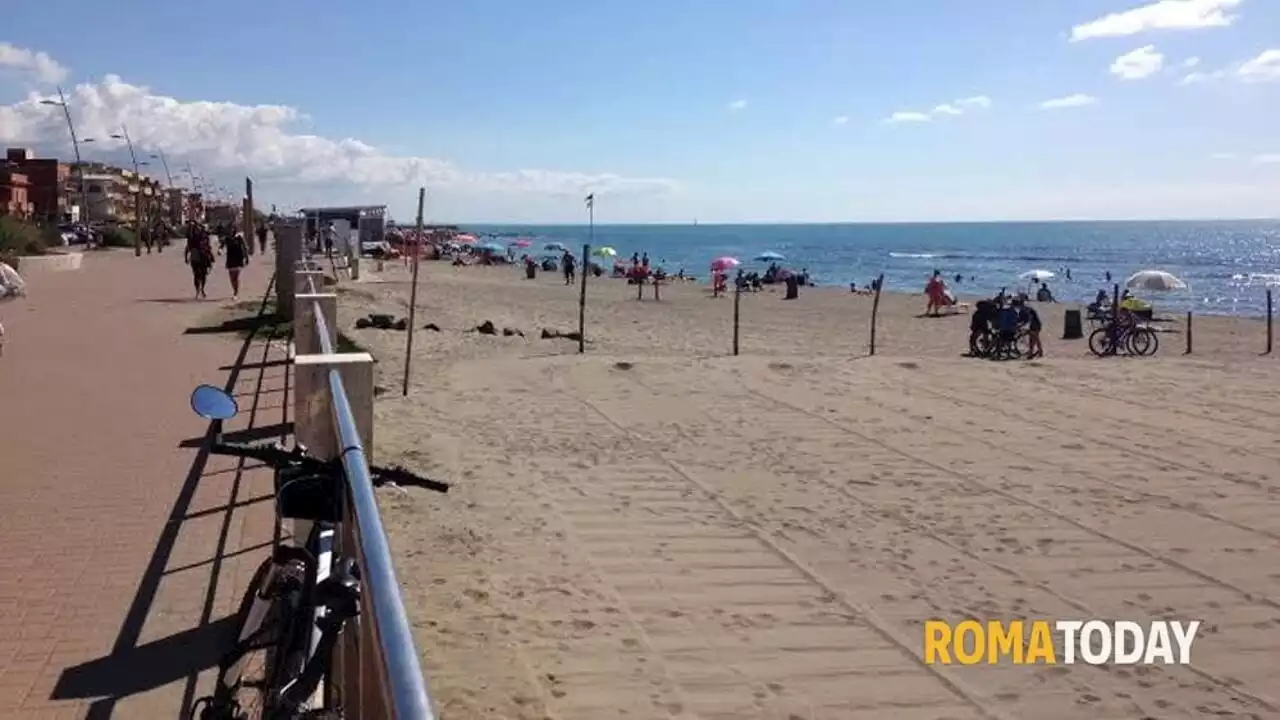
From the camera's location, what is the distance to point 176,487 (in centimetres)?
737

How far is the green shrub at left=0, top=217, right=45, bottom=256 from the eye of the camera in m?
30.0

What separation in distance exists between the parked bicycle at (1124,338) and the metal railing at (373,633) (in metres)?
21.7

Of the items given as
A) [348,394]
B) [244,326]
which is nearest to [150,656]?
[348,394]

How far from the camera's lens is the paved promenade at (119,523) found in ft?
14.7

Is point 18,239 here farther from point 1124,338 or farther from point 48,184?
point 48,184

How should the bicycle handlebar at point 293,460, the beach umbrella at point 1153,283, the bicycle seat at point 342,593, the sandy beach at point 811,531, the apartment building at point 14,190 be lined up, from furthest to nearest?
the apartment building at point 14,190, the beach umbrella at point 1153,283, the sandy beach at point 811,531, the bicycle handlebar at point 293,460, the bicycle seat at point 342,593

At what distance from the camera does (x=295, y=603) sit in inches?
111

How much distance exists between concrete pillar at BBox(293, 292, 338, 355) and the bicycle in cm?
377

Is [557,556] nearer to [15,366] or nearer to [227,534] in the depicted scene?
[227,534]

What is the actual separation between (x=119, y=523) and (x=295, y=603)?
4282 mm

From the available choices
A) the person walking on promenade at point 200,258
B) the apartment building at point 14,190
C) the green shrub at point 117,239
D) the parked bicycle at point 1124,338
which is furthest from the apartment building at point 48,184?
the parked bicycle at point 1124,338

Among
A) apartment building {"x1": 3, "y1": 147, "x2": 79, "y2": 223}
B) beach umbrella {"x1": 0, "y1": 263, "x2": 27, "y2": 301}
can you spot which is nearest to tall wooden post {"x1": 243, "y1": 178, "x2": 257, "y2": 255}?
beach umbrella {"x1": 0, "y1": 263, "x2": 27, "y2": 301}

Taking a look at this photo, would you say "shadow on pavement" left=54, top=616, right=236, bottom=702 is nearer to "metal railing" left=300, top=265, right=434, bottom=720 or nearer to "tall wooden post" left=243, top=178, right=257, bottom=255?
"metal railing" left=300, top=265, right=434, bottom=720

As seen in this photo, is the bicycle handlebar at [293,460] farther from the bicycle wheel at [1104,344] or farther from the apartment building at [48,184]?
the apartment building at [48,184]
